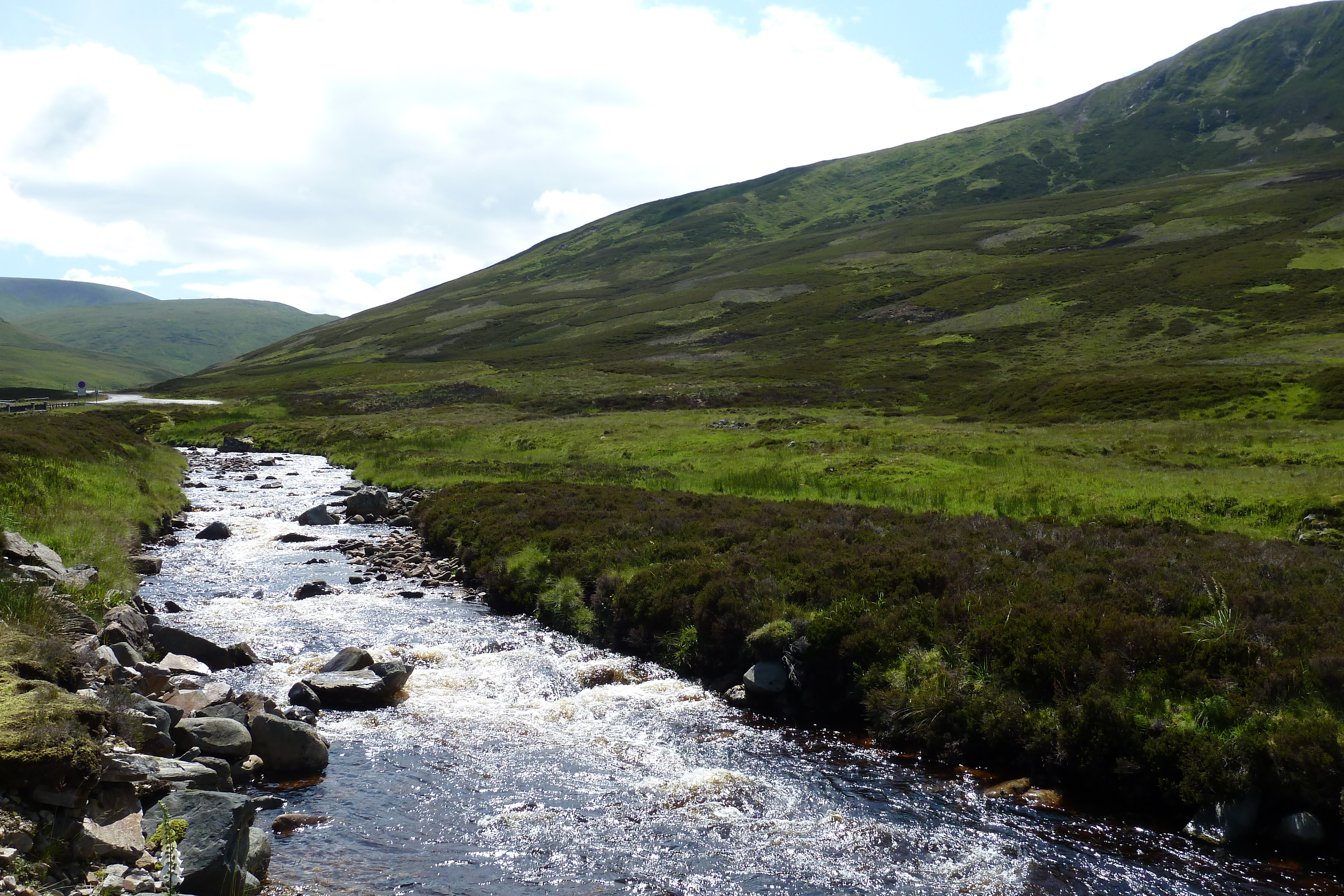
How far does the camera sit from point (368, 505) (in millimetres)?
39688

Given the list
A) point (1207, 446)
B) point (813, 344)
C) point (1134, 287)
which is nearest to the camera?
point (1207, 446)

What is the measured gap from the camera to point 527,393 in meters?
112

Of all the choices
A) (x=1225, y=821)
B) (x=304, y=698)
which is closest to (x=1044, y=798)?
(x=1225, y=821)

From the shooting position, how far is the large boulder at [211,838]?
8.23 metres

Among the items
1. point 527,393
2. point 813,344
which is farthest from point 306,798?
point 813,344

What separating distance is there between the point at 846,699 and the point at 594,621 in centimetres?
797

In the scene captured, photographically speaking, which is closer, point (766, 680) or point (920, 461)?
point (766, 680)

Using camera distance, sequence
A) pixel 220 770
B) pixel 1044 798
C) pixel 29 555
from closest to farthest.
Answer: pixel 220 770 < pixel 1044 798 < pixel 29 555

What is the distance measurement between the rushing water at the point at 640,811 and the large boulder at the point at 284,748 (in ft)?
1.21

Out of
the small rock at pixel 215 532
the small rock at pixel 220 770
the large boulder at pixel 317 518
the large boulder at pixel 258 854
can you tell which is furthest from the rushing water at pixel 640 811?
the large boulder at pixel 317 518

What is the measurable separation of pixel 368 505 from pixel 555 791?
30.6 m

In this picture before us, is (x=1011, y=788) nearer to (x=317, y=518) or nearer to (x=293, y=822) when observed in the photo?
(x=293, y=822)

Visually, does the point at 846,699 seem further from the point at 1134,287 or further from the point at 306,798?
the point at 1134,287

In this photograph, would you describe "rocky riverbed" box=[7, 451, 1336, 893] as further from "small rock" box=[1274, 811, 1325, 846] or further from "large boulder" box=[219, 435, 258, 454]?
"large boulder" box=[219, 435, 258, 454]
